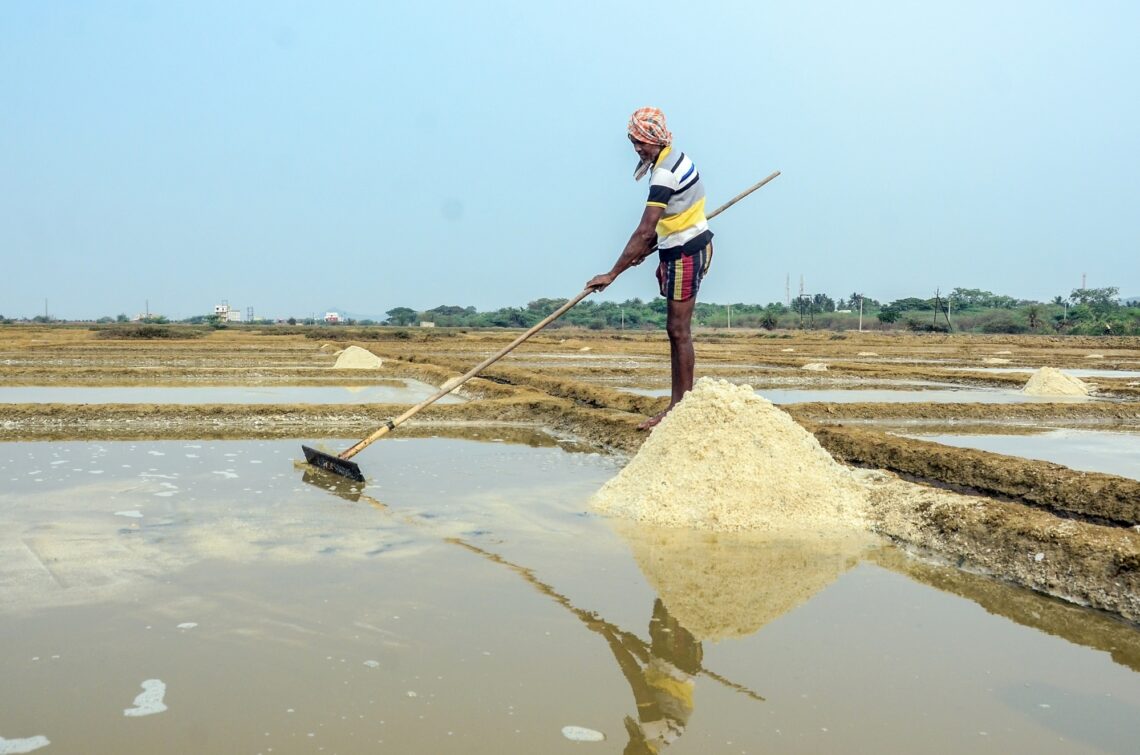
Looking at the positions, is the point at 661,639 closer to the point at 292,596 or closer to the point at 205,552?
the point at 292,596

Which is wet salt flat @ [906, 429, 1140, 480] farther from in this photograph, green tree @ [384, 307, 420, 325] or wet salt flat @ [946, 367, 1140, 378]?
green tree @ [384, 307, 420, 325]

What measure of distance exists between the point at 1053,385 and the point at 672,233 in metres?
9.61

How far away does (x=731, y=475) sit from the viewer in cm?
420

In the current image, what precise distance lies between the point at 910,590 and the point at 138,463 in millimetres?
4339

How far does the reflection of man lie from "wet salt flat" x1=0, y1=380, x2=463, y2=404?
695 centimetres

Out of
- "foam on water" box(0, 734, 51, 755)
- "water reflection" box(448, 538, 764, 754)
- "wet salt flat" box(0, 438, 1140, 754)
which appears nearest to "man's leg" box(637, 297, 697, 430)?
"wet salt flat" box(0, 438, 1140, 754)

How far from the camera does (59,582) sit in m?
3.01

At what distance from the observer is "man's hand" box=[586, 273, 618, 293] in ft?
16.1

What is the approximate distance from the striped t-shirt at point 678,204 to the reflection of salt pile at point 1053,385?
30.4 ft

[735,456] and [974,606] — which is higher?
[735,456]

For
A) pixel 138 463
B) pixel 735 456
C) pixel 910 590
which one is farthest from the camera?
pixel 138 463

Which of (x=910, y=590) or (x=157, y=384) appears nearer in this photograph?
(x=910, y=590)

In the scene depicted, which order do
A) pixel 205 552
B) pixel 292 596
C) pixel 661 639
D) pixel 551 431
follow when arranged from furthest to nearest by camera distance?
pixel 551 431, pixel 205 552, pixel 292 596, pixel 661 639

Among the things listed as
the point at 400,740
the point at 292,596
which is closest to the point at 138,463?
the point at 292,596
